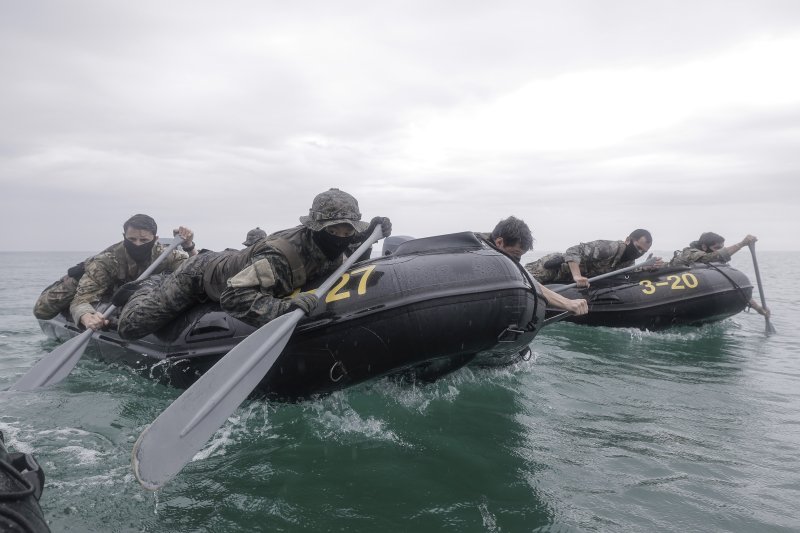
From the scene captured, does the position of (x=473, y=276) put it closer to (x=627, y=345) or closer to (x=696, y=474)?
(x=696, y=474)

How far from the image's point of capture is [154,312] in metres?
4.61

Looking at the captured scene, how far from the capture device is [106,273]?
20.5 feet

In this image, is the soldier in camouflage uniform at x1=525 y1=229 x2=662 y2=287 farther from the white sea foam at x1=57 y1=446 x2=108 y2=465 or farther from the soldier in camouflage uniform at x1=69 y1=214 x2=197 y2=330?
the white sea foam at x1=57 y1=446 x2=108 y2=465

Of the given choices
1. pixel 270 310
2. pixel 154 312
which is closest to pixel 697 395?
pixel 270 310

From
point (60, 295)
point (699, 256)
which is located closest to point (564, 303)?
point (60, 295)

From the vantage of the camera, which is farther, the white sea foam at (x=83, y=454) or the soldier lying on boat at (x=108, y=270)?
the soldier lying on boat at (x=108, y=270)

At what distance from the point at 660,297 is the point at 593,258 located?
117cm

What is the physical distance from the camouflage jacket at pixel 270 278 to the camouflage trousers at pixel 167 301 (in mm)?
674

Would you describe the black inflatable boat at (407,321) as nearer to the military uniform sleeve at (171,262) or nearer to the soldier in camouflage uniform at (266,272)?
the soldier in camouflage uniform at (266,272)

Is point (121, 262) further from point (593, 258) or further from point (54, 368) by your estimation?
point (593, 258)

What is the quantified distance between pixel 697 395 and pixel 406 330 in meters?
3.70

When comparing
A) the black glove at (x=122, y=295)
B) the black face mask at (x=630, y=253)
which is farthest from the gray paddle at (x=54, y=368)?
the black face mask at (x=630, y=253)

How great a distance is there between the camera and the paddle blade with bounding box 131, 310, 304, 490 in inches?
112

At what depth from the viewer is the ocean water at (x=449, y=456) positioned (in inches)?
119
